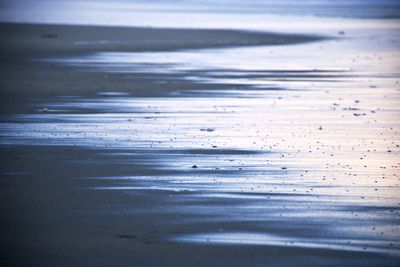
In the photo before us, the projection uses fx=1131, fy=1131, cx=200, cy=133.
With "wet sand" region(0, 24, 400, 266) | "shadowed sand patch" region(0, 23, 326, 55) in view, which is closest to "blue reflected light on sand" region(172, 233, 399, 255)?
"wet sand" region(0, 24, 400, 266)

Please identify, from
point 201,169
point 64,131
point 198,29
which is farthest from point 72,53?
point 201,169

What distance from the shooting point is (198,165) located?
1159 centimetres

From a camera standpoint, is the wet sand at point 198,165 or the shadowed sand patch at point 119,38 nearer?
the wet sand at point 198,165

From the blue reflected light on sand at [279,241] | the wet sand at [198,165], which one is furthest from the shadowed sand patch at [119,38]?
the blue reflected light on sand at [279,241]

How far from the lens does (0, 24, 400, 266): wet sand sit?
27.0 ft

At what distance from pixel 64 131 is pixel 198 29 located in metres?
25.0

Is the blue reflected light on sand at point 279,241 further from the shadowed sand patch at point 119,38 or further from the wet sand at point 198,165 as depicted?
the shadowed sand patch at point 119,38

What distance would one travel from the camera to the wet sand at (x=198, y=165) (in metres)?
8.22

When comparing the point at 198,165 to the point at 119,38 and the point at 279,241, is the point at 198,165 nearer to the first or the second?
the point at 279,241

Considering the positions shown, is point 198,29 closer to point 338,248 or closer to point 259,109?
point 259,109

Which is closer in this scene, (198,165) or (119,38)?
(198,165)

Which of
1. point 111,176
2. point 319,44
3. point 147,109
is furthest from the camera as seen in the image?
point 319,44

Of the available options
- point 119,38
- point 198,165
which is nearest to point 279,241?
point 198,165

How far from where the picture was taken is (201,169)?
11.4m
